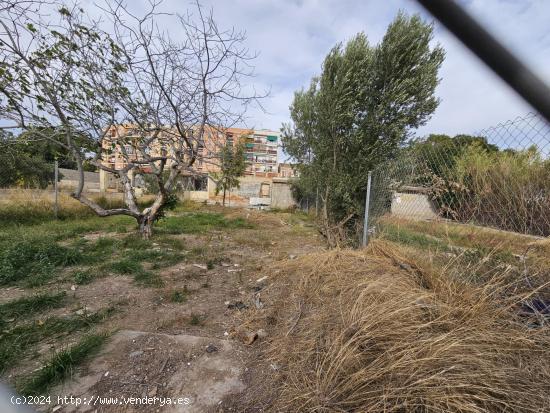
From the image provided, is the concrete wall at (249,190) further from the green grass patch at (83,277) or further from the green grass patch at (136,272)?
the green grass patch at (83,277)

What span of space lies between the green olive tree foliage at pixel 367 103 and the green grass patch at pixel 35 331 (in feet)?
14.7

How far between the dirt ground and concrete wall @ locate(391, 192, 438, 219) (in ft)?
6.60

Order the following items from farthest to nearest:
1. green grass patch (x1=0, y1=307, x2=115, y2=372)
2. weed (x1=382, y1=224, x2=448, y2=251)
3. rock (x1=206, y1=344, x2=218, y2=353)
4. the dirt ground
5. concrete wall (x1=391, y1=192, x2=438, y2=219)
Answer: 1. concrete wall (x1=391, y1=192, x2=438, y2=219)
2. weed (x1=382, y1=224, x2=448, y2=251)
3. rock (x1=206, y1=344, x2=218, y2=353)
4. green grass patch (x1=0, y1=307, x2=115, y2=372)
5. the dirt ground

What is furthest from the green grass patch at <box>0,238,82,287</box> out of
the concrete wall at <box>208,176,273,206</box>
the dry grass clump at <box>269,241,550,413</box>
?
the concrete wall at <box>208,176,273,206</box>

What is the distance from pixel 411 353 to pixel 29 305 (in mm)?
3358

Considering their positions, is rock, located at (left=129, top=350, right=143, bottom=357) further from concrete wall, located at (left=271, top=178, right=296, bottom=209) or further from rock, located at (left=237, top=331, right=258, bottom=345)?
concrete wall, located at (left=271, top=178, right=296, bottom=209)

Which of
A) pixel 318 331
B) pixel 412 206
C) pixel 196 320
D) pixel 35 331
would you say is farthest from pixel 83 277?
pixel 412 206

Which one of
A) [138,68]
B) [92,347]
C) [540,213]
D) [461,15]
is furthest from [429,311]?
[138,68]

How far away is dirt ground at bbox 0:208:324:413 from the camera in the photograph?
4.80 ft

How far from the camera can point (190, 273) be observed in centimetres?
367

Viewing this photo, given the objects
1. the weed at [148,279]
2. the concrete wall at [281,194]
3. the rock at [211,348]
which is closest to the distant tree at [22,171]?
the weed at [148,279]

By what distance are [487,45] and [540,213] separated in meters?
1.47

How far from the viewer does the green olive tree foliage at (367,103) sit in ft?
19.5

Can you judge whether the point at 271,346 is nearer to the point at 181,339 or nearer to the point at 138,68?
the point at 181,339
